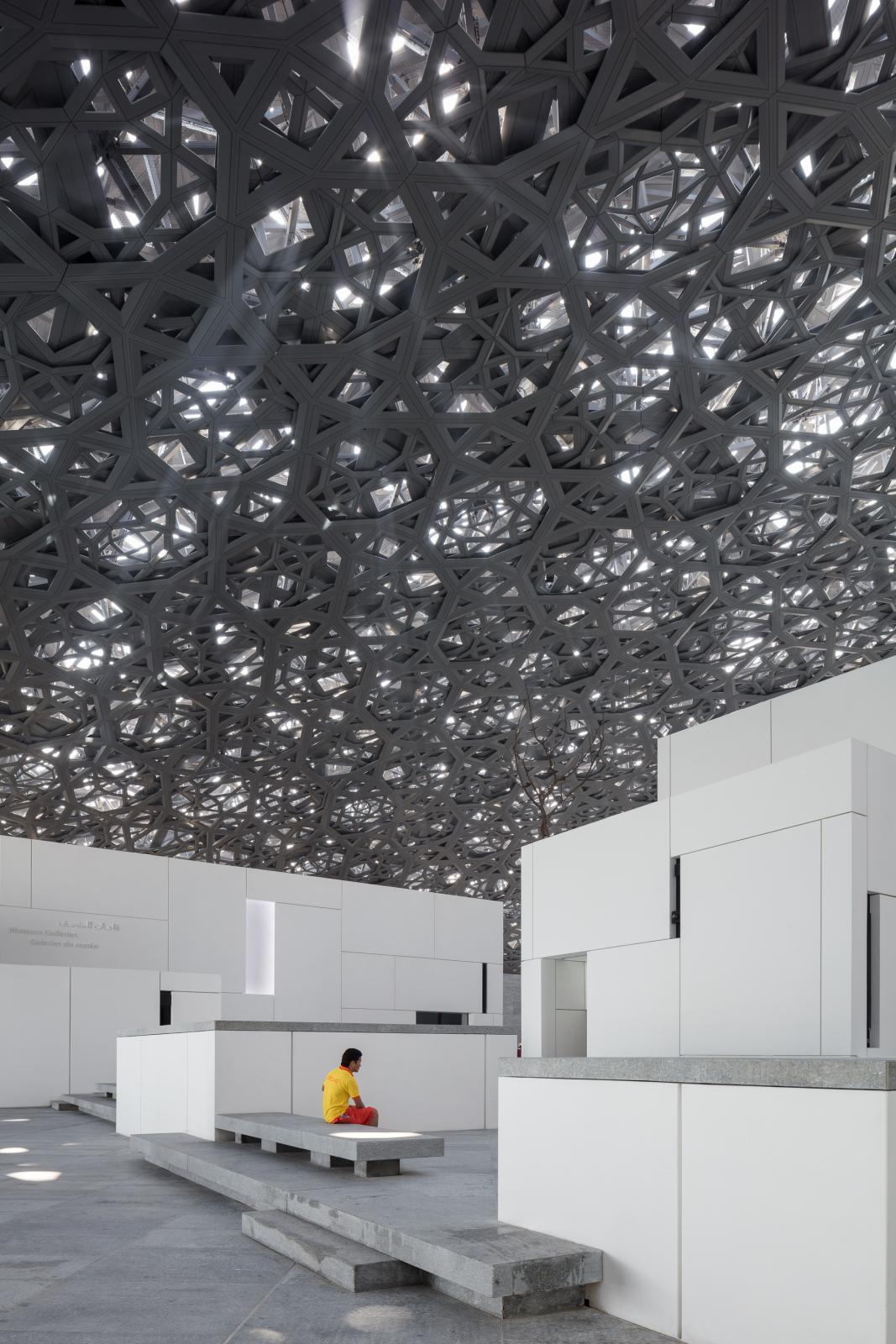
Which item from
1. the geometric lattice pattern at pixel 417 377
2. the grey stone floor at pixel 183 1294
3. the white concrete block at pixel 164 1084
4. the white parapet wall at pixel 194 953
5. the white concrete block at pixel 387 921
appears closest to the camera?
the grey stone floor at pixel 183 1294

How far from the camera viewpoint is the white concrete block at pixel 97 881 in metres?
22.9

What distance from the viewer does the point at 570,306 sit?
62.9ft

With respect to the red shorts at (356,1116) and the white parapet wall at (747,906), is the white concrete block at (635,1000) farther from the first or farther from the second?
the red shorts at (356,1116)

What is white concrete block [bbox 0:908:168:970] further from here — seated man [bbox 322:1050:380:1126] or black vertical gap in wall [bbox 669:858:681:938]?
black vertical gap in wall [bbox 669:858:681:938]

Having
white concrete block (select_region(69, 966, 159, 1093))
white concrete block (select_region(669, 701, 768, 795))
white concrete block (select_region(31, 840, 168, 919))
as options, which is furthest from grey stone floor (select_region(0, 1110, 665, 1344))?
white concrete block (select_region(31, 840, 168, 919))

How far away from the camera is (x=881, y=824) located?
8.49m

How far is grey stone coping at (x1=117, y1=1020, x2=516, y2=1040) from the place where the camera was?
1231cm

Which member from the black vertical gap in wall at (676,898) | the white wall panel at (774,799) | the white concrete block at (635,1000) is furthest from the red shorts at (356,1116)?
the white wall panel at (774,799)

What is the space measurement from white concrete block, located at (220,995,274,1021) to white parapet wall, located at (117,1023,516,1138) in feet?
29.4

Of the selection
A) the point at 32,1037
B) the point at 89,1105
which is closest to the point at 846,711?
the point at 89,1105

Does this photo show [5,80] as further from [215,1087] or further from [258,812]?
[258,812]

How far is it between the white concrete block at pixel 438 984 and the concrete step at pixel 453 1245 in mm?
17888

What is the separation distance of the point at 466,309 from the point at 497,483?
20.6ft

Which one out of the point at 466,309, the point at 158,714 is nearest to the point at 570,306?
the point at 466,309
